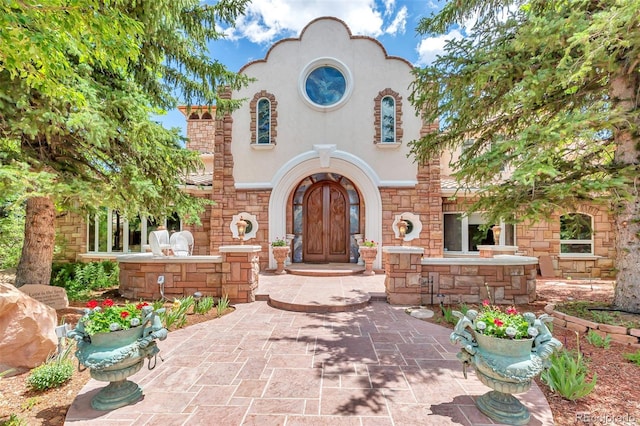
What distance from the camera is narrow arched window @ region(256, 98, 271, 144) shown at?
10.7 meters

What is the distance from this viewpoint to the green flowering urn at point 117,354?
2682 mm

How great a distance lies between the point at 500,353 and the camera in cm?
263

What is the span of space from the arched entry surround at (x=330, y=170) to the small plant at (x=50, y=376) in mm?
7101

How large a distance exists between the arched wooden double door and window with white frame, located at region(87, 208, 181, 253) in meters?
5.17

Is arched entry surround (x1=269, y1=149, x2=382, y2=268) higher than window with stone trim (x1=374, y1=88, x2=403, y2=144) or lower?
lower

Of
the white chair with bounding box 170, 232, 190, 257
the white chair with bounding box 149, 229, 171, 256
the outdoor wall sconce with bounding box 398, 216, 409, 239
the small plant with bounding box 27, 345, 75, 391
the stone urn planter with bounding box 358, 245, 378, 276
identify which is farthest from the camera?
the outdoor wall sconce with bounding box 398, 216, 409, 239

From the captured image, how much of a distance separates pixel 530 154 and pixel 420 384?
12.0 feet

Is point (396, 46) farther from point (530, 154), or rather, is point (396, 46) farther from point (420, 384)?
point (420, 384)

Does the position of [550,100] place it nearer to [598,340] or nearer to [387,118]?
[598,340]

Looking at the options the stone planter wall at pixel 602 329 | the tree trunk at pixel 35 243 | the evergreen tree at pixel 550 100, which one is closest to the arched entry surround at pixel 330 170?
the evergreen tree at pixel 550 100

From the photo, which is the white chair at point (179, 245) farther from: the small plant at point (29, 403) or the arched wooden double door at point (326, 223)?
the small plant at point (29, 403)

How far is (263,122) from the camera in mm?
10703

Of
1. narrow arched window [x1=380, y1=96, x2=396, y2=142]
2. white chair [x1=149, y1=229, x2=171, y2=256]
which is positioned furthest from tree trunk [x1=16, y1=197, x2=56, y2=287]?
narrow arched window [x1=380, y1=96, x2=396, y2=142]

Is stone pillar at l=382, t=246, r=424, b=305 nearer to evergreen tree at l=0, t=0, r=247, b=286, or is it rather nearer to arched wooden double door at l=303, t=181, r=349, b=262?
arched wooden double door at l=303, t=181, r=349, b=262
